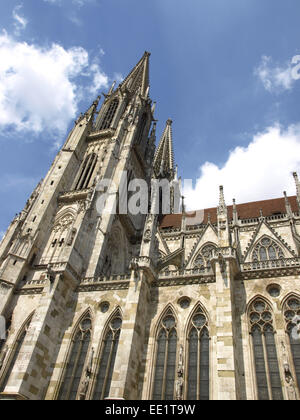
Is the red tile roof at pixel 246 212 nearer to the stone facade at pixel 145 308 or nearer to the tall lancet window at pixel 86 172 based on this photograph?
the stone facade at pixel 145 308

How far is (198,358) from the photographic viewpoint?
1284 centimetres

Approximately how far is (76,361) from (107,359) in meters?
1.49

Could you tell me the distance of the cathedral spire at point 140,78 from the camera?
3769 centimetres

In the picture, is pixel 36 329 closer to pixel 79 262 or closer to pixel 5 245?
pixel 79 262

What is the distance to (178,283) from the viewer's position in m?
15.2

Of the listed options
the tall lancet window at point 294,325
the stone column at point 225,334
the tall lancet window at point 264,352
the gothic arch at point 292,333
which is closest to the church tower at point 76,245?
the stone column at point 225,334

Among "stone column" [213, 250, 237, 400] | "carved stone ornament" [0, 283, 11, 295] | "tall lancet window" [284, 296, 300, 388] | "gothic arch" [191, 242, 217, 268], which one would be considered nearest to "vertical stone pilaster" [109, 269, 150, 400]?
"stone column" [213, 250, 237, 400]

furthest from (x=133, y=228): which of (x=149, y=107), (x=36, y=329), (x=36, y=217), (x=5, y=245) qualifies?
(x=149, y=107)

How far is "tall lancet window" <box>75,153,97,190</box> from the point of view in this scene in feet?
81.9

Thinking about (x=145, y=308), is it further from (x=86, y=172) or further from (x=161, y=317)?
(x=86, y=172)

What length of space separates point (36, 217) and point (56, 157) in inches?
270

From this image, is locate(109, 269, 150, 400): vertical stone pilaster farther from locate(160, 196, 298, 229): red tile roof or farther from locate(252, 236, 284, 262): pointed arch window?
locate(160, 196, 298, 229): red tile roof

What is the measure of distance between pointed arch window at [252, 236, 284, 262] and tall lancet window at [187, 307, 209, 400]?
23.4ft

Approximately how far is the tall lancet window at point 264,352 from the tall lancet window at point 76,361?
730 centimetres
